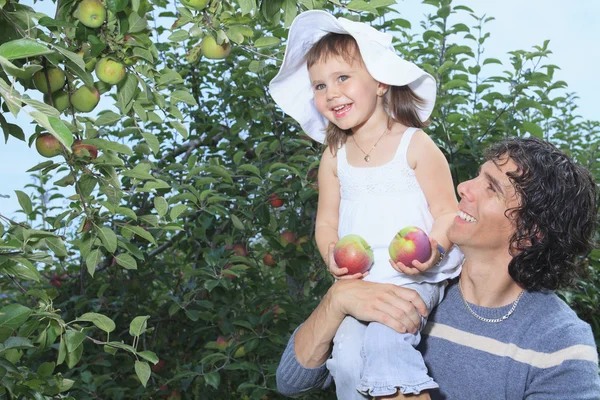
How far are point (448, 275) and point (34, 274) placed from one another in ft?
3.46

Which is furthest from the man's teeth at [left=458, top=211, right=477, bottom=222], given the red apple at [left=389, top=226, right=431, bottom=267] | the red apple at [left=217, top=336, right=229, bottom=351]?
the red apple at [left=217, top=336, right=229, bottom=351]

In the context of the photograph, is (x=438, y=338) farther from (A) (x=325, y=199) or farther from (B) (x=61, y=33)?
(B) (x=61, y=33)

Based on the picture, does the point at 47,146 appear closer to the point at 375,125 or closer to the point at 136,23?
the point at 136,23

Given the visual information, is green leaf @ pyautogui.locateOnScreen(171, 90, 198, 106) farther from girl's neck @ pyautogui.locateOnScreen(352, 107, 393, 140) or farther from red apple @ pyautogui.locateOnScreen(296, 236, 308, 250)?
red apple @ pyautogui.locateOnScreen(296, 236, 308, 250)

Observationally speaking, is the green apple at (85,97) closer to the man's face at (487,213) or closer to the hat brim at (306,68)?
the hat brim at (306,68)

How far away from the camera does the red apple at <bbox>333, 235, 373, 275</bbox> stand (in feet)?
5.46

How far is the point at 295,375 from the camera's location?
192 centimetres

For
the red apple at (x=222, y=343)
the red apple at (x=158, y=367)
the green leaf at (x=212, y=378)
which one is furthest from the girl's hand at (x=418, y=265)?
the red apple at (x=158, y=367)

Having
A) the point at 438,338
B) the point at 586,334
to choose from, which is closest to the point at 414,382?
the point at 438,338

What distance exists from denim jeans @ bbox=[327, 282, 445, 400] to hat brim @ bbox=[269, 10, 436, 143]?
527mm

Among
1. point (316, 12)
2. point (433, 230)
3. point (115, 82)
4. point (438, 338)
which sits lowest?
point (438, 338)

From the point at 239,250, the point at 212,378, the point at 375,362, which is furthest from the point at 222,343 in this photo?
the point at 375,362

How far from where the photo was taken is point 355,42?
1.82 meters

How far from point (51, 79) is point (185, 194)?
0.90 meters
